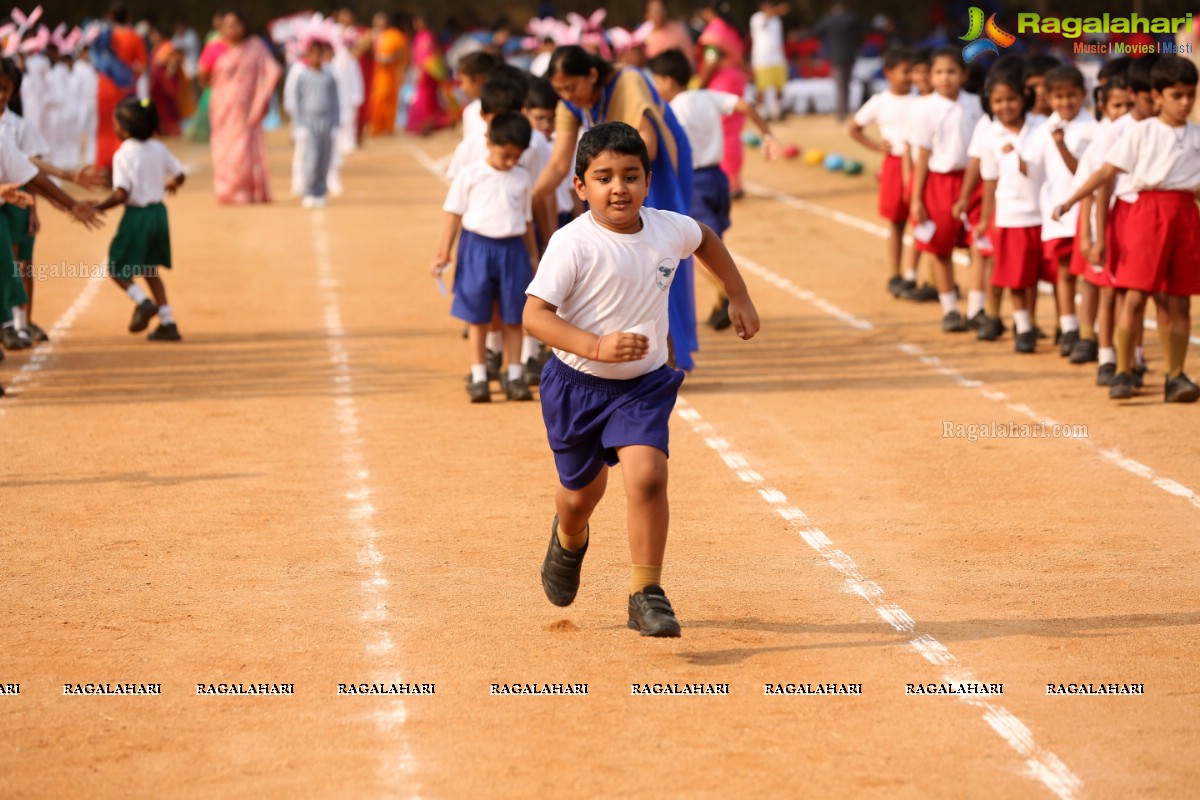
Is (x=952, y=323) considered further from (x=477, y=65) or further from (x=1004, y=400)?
(x=477, y=65)

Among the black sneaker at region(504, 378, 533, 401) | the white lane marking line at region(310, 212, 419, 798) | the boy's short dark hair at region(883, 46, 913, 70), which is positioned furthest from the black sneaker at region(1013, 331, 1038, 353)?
the white lane marking line at region(310, 212, 419, 798)

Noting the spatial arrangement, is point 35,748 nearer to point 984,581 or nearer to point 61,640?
point 61,640

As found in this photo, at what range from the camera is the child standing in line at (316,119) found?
2155cm

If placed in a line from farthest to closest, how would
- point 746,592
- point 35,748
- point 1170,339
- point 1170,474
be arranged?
point 1170,339 → point 1170,474 → point 746,592 → point 35,748

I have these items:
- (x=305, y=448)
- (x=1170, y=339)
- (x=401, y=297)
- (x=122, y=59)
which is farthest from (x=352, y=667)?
(x=122, y=59)

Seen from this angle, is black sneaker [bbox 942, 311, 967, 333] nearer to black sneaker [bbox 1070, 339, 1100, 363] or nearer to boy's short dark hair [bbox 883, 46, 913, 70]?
black sneaker [bbox 1070, 339, 1100, 363]

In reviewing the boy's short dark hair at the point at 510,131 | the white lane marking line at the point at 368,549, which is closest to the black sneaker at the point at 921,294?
the white lane marking line at the point at 368,549

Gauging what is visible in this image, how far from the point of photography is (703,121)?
1263 centimetres

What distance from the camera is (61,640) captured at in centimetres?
585

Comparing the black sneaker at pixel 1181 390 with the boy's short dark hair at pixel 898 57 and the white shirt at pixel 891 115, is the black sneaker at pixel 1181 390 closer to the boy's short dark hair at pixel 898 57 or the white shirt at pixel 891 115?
the white shirt at pixel 891 115

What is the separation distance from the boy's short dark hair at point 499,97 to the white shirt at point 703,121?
8.60 ft

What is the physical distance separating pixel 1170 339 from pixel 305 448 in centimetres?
481

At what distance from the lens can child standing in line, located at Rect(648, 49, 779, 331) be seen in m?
12.5

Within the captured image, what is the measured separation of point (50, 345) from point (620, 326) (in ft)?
25.3
